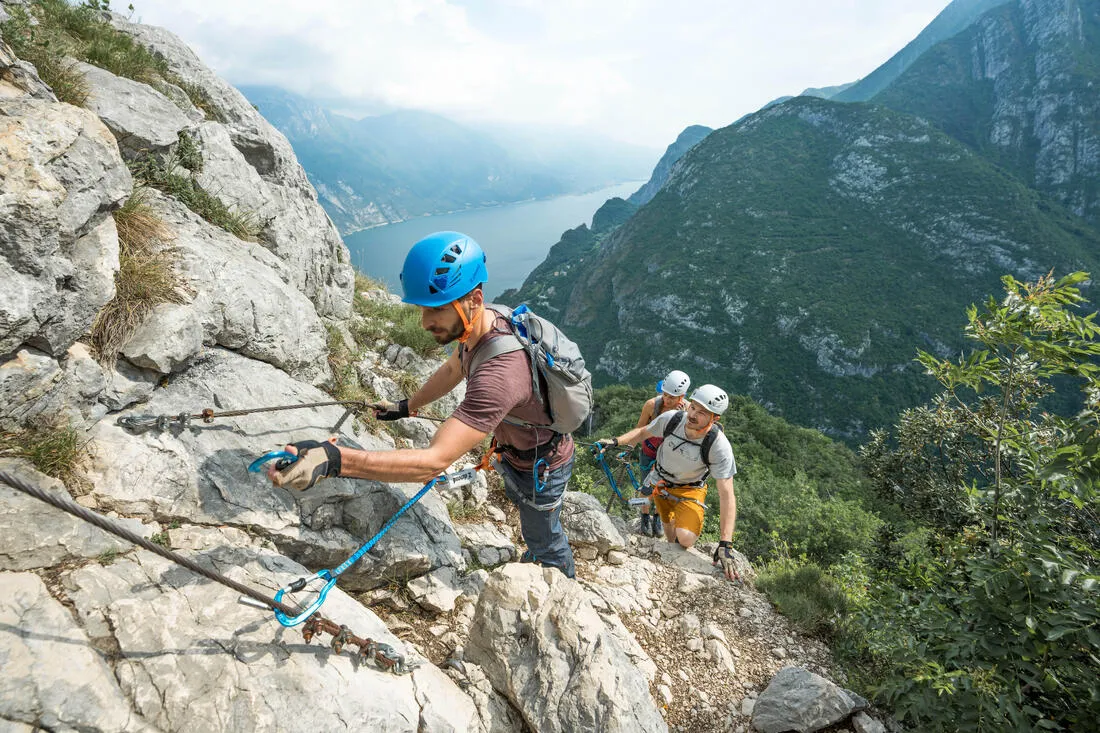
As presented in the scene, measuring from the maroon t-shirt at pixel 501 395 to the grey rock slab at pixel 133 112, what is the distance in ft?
16.6

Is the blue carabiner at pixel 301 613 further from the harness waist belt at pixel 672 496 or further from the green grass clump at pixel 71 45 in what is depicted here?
the green grass clump at pixel 71 45

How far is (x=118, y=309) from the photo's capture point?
402cm

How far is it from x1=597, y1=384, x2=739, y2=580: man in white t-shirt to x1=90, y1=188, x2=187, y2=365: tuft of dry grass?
5244 millimetres

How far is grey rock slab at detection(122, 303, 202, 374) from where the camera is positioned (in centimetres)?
400

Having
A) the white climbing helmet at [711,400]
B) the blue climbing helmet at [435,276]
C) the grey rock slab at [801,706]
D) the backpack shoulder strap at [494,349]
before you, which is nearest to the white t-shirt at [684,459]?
the white climbing helmet at [711,400]

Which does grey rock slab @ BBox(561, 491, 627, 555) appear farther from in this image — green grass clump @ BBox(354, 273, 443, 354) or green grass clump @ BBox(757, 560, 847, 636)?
green grass clump @ BBox(354, 273, 443, 354)

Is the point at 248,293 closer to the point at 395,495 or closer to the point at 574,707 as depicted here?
the point at 395,495

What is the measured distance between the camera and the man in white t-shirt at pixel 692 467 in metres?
5.86

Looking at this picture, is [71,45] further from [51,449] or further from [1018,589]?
[1018,589]

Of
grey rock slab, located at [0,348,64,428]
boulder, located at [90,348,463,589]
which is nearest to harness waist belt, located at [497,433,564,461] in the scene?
boulder, located at [90,348,463,589]

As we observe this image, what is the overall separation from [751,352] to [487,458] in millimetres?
93045

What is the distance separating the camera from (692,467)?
631 centimetres

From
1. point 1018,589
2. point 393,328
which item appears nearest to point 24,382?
point 393,328

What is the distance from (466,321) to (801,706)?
12.8 ft
